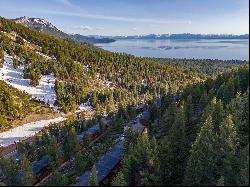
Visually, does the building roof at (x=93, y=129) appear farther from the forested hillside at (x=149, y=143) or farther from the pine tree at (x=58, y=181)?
the pine tree at (x=58, y=181)

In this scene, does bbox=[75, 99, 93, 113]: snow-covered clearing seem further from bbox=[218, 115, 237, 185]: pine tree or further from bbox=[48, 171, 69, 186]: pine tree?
bbox=[218, 115, 237, 185]: pine tree

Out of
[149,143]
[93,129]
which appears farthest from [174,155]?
[93,129]

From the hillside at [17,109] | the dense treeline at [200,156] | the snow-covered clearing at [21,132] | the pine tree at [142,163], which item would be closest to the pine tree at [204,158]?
the dense treeline at [200,156]

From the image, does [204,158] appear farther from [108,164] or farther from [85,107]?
[85,107]

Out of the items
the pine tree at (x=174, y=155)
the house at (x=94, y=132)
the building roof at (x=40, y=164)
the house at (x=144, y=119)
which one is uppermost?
the pine tree at (x=174, y=155)

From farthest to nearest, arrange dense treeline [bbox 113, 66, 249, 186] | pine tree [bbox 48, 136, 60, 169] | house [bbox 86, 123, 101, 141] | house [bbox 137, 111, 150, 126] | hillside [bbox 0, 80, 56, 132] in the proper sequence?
1. hillside [bbox 0, 80, 56, 132]
2. house [bbox 86, 123, 101, 141]
3. house [bbox 137, 111, 150, 126]
4. pine tree [bbox 48, 136, 60, 169]
5. dense treeline [bbox 113, 66, 249, 186]

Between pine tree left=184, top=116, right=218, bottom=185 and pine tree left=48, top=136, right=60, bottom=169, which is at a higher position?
pine tree left=184, top=116, right=218, bottom=185

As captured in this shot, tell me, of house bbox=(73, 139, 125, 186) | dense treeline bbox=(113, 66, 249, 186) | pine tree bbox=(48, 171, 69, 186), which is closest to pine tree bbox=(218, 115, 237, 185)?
dense treeline bbox=(113, 66, 249, 186)
